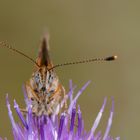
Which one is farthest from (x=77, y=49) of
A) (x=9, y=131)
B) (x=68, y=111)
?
(x=68, y=111)

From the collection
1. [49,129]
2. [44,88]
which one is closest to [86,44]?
[49,129]

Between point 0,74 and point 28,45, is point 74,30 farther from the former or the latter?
point 0,74

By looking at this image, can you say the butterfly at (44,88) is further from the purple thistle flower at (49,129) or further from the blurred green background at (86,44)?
the blurred green background at (86,44)

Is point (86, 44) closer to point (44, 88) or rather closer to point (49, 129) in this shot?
point (49, 129)

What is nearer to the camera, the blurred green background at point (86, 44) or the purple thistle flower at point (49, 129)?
the purple thistle flower at point (49, 129)

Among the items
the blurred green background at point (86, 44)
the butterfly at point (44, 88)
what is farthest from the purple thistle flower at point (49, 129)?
the blurred green background at point (86, 44)

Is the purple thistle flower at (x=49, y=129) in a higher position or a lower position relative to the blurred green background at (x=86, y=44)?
lower

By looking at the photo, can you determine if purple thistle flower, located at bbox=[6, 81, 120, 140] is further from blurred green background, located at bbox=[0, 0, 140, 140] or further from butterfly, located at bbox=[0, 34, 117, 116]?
blurred green background, located at bbox=[0, 0, 140, 140]

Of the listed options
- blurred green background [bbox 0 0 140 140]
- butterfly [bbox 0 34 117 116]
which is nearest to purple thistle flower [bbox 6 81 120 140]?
butterfly [bbox 0 34 117 116]
